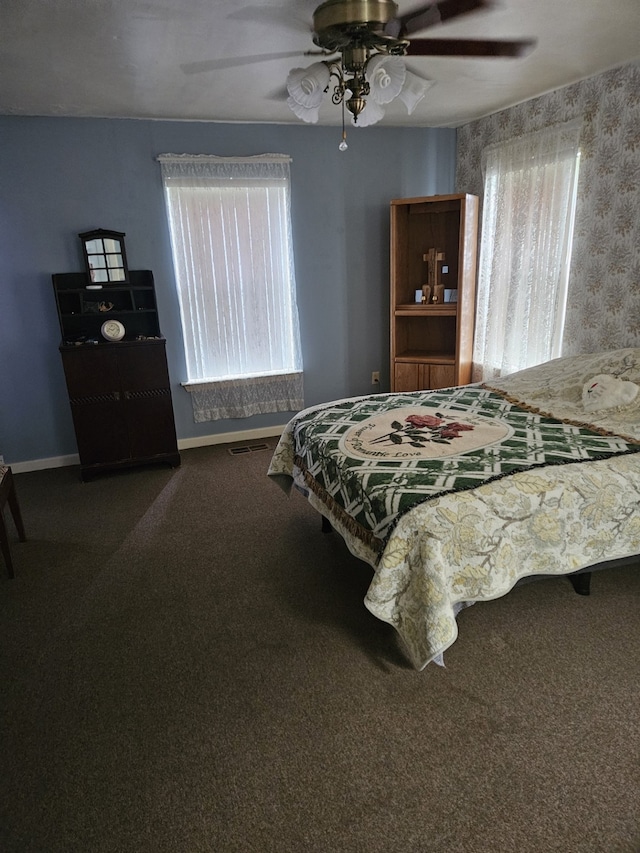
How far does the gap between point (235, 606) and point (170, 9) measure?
252 centimetres

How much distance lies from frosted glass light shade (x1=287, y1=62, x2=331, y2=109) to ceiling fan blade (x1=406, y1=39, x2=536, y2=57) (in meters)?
0.37

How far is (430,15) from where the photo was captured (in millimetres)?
1984

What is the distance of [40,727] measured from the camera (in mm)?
1813

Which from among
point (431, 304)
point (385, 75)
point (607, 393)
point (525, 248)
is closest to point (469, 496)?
point (607, 393)

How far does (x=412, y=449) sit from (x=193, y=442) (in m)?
2.68

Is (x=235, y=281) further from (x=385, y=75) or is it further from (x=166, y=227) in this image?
(x=385, y=75)

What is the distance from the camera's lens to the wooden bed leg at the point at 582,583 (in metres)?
2.36

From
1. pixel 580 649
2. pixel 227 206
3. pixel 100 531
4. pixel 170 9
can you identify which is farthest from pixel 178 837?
pixel 227 206

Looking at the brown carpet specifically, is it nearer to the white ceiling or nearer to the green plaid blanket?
the green plaid blanket

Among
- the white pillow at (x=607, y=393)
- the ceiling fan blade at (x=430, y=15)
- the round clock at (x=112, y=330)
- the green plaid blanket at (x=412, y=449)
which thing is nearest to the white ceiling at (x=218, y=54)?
the ceiling fan blade at (x=430, y=15)

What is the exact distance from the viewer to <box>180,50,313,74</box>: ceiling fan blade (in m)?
2.67

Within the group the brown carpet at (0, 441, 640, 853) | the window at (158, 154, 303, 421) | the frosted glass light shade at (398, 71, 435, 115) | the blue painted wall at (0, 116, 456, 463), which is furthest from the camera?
the window at (158, 154, 303, 421)

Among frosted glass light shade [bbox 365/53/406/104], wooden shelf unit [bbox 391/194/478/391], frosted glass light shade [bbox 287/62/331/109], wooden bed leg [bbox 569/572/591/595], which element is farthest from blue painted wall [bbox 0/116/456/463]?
wooden bed leg [bbox 569/572/591/595]

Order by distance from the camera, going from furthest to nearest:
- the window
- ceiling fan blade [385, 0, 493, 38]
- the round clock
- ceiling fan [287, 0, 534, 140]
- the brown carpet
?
the window → the round clock → ceiling fan blade [385, 0, 493, 38] → ceiling fan [287, 0, 534, 140] → the brown carpet
